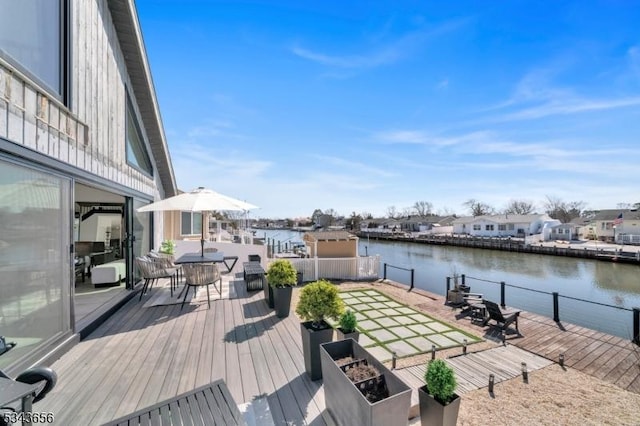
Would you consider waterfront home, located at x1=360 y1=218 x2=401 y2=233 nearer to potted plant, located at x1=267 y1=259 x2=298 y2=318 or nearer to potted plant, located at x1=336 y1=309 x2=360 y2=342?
potted plant, located at x1=267 y1=259 x2=298 y2=318

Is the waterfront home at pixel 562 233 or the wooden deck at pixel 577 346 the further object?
the waterfront home at pixel 562 233

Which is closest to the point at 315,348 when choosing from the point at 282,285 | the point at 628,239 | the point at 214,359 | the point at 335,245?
the point at 214,359

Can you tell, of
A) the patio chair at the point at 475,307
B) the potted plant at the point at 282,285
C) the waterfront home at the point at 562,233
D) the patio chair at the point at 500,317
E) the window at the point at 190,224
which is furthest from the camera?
the waterfront home at the point at 562,233

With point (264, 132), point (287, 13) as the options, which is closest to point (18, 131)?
point (287, 13)

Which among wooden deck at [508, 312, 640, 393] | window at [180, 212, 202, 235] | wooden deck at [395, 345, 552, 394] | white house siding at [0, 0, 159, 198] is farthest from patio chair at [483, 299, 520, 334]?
window at [180, 212, 202, 235]

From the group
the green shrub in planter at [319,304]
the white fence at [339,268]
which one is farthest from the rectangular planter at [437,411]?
the white fence at [339,268]

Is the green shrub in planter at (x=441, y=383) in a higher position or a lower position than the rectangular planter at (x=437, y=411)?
higher

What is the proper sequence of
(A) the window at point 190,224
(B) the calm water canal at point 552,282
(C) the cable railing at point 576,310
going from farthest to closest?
(A) the window at point 190,224, (B) the calm water canal at point 552,282, (C) the cable railing at point 576,310

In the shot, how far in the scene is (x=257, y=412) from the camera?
2303 mm

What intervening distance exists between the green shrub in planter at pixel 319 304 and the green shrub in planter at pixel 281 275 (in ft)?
5.57

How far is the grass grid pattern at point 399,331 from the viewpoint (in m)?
4.32

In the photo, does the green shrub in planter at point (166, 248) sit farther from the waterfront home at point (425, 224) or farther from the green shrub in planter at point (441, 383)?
the waterfront home at point (425, 224)

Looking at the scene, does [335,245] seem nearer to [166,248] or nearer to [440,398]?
[166,248]

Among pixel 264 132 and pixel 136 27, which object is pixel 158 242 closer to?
pixel 136 27
